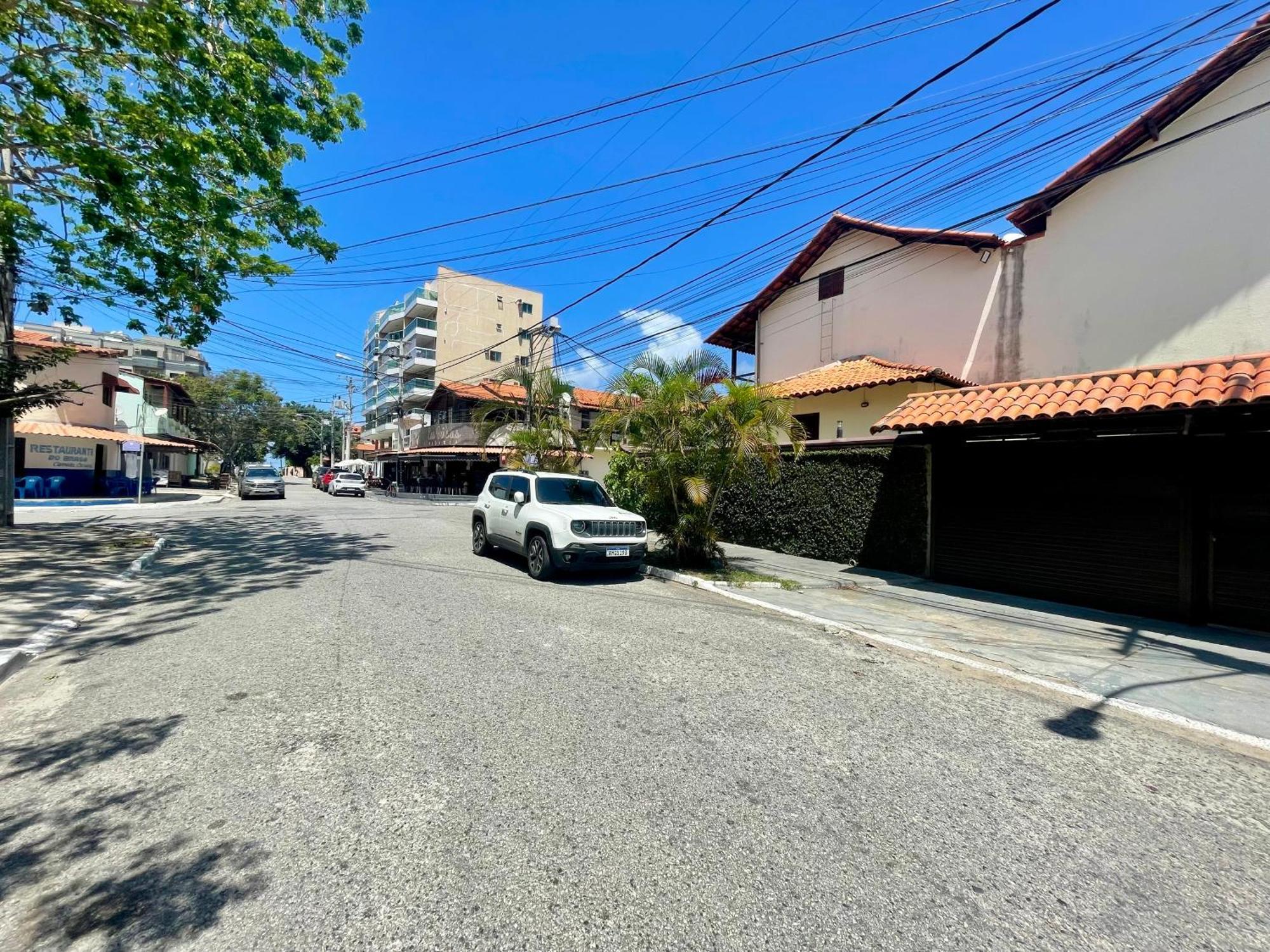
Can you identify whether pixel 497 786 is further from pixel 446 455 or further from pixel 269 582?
pixel 446 455

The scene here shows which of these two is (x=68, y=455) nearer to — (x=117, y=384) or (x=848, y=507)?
(x=117, y=384)

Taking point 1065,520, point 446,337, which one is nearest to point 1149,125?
point 1065,520

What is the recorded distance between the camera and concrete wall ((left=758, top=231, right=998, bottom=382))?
1505 cm

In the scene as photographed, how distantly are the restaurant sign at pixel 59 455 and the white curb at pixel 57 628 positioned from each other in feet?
72.1

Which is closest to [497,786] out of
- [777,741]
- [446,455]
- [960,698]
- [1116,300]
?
[777,741]

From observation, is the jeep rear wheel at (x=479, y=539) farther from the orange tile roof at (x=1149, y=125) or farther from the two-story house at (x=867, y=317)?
the orange tile roof at (x=1149, y=125)

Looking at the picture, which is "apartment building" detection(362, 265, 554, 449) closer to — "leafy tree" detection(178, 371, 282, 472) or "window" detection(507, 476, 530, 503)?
"leafy tree" detection(178, 371, 282, 472)

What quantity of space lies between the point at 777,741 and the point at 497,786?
186 centimetres

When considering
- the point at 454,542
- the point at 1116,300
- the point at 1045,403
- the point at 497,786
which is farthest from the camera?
the point at 454,542

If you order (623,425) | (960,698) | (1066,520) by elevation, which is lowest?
(960,698)

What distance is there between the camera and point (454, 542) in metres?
14.1

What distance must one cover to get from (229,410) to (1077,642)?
5716 centimetres

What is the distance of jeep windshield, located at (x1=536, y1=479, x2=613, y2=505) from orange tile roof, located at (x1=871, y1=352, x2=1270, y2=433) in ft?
16.4

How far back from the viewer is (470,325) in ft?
174
